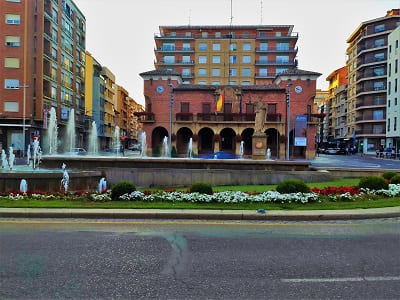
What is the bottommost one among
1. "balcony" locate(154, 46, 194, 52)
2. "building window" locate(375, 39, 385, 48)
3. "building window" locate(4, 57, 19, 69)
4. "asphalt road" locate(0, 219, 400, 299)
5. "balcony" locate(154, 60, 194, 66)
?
"asphalt road" locate(0, 219, 400, 299)

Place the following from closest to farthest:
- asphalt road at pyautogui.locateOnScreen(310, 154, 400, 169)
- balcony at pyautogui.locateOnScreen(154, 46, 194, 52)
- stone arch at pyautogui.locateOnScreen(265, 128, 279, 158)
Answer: asphalt road at pyautogui.locateOnScreen(310, 154, 400, 169)
stone arch at pyautogui.locateOnScreen(265, 128, 279, 158)
balcony at pyautogui.locateOnScreen(154, 46, 194, 52)

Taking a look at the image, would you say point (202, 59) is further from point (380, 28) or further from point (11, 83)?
point (380, 28)

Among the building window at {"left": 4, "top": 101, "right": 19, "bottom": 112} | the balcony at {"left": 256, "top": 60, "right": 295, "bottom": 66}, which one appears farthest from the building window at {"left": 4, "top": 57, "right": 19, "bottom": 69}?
the balcony at {"left": 256, "top": 60, "right": 295, "bottom": 66}

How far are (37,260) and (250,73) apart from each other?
70182 mm

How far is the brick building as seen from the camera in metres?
46.1

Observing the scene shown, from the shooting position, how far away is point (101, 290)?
438cm

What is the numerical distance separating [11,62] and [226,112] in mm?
31403

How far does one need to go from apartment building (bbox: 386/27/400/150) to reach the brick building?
2516cm

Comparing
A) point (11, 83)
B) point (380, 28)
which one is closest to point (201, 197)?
point (11, 83)

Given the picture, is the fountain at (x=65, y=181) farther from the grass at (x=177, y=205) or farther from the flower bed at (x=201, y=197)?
the grass at (x=177, y=205)

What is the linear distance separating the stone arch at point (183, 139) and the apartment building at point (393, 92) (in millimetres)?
39278

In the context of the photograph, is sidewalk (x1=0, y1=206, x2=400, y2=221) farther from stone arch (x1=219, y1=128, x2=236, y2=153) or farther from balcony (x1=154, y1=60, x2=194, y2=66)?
balcony (x1=154, y1=60, x2=194, y2=66)

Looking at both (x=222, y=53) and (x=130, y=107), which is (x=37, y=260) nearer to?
(x=222, y=53)

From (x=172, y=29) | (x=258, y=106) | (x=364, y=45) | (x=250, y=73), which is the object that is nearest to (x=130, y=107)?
(x=172, y=29)
